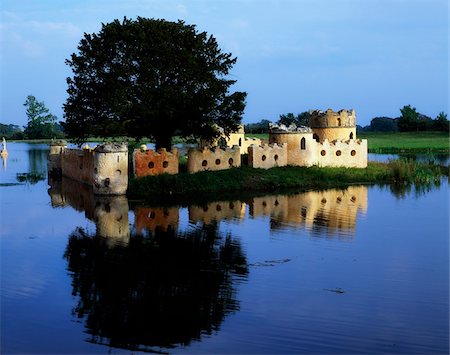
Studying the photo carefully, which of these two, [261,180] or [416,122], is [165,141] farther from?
[416,122]

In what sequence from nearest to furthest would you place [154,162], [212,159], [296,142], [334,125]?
[154,162]
[212,159]
[296,142]
[334,125]

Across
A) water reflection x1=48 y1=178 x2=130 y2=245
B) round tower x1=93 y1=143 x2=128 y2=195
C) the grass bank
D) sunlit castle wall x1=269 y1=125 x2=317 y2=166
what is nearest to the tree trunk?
the grass bank

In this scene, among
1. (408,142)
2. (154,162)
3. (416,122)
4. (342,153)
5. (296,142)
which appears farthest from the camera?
(416,122)

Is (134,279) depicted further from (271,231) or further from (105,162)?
(105,162)

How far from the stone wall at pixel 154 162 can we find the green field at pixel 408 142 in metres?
35.4

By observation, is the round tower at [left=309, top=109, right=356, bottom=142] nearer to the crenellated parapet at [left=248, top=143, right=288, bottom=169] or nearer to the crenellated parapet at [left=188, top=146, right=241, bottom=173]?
the crenellated parapet at [left=248, top=143, right=288, bottom=169]

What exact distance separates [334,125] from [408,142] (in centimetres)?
3668

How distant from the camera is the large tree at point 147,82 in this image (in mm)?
36719

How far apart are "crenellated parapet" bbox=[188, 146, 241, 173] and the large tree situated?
59.7 inches

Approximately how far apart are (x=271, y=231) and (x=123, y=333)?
38.3 ft

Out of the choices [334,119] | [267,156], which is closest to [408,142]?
[334,119]

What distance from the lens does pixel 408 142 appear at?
260 ft

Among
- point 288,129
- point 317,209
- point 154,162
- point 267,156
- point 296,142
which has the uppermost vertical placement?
point 288,129

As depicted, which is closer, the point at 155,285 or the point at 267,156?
the point at 155,285
